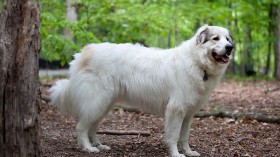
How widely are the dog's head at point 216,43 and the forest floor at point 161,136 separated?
1.22 meters

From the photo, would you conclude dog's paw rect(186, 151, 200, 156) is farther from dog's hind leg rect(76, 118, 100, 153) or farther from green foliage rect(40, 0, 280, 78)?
green foliage rect(40, 0, 280, 78)

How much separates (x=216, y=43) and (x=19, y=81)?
2.41 m

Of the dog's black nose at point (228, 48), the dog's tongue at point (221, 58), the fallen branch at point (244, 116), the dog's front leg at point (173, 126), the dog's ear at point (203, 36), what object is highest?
the dog's ear at point (203, 36)

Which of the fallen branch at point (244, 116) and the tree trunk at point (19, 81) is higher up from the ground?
the tree trunk at point (19, 81)

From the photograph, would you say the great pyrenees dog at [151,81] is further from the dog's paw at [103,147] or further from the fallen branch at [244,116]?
the fallen branch at [244,116]

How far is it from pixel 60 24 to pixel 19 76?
14.2 feet

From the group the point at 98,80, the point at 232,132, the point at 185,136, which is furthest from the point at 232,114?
the point at 98,80

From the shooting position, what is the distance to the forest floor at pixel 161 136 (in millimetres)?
5127

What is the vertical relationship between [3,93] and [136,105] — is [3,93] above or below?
above

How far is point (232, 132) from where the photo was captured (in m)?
6.41

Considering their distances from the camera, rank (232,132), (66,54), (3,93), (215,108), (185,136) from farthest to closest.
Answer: (215,108)
(66,54)
(232,132)
(185,136)
(3,93)

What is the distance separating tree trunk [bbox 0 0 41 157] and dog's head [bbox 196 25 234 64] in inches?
84.0

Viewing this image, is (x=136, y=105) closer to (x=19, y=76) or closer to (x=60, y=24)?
(x=19, y=76)

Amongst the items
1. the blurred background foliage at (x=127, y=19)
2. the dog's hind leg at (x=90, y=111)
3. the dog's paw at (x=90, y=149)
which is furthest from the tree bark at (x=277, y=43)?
the dog's paw at (x=90, y=149)
